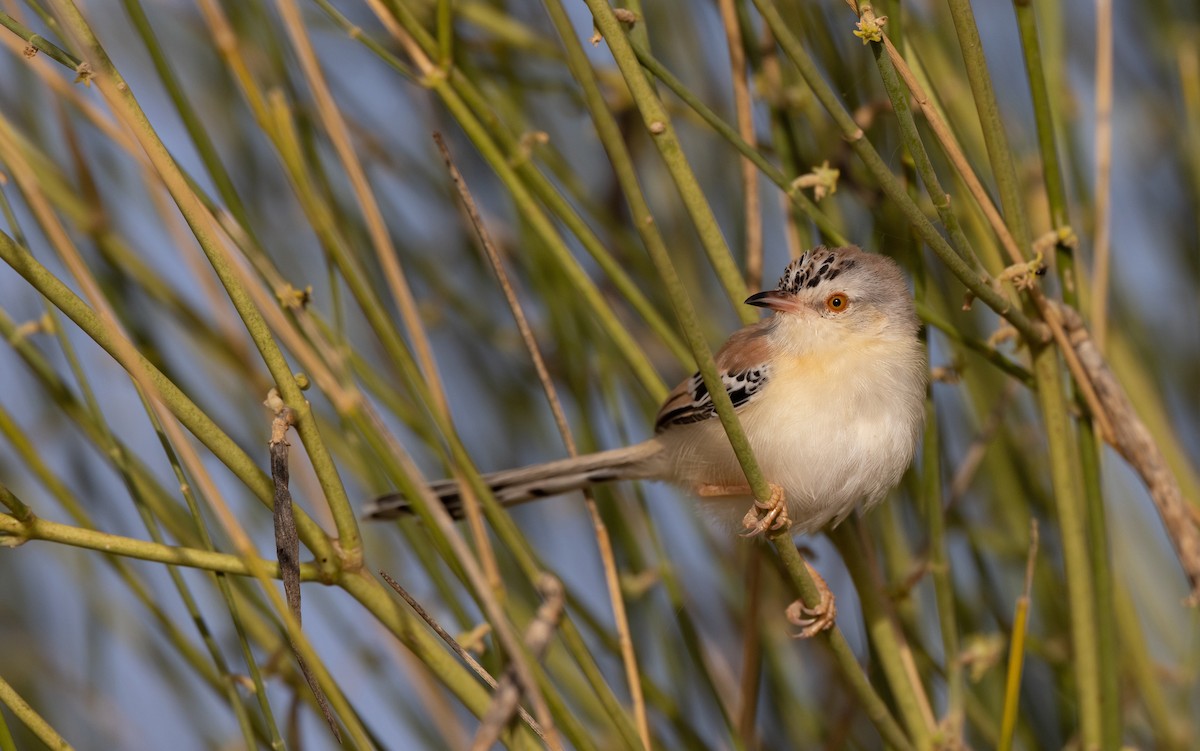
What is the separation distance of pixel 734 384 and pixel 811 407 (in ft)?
1.12

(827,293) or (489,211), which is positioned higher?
(489,211)

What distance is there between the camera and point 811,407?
3506mm

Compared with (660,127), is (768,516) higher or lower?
lower

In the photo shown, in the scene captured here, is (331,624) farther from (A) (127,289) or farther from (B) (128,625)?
(A) (127,289)

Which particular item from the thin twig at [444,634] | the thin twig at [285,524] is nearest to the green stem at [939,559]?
the thin twig at [444,634]

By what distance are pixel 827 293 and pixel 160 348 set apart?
7.21 ft

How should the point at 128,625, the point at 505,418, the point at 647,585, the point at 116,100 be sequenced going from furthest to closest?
1. the point at 505,418
2. the point at 128,625
3. the point at 647,585
4. the point at 116,100

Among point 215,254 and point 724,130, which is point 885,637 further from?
point 215,254

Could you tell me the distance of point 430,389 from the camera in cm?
207

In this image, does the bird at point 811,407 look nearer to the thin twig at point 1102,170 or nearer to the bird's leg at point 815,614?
the bird's leg at point 815,614

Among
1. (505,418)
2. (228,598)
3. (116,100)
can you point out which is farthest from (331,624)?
(116,100)

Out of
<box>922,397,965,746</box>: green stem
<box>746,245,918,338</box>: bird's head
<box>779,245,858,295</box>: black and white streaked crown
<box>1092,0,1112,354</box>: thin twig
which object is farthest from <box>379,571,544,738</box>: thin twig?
<box>1092,0,1112,354</box>: thin twig

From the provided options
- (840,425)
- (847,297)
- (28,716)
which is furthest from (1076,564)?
(28,716)

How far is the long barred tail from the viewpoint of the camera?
12.5ft
